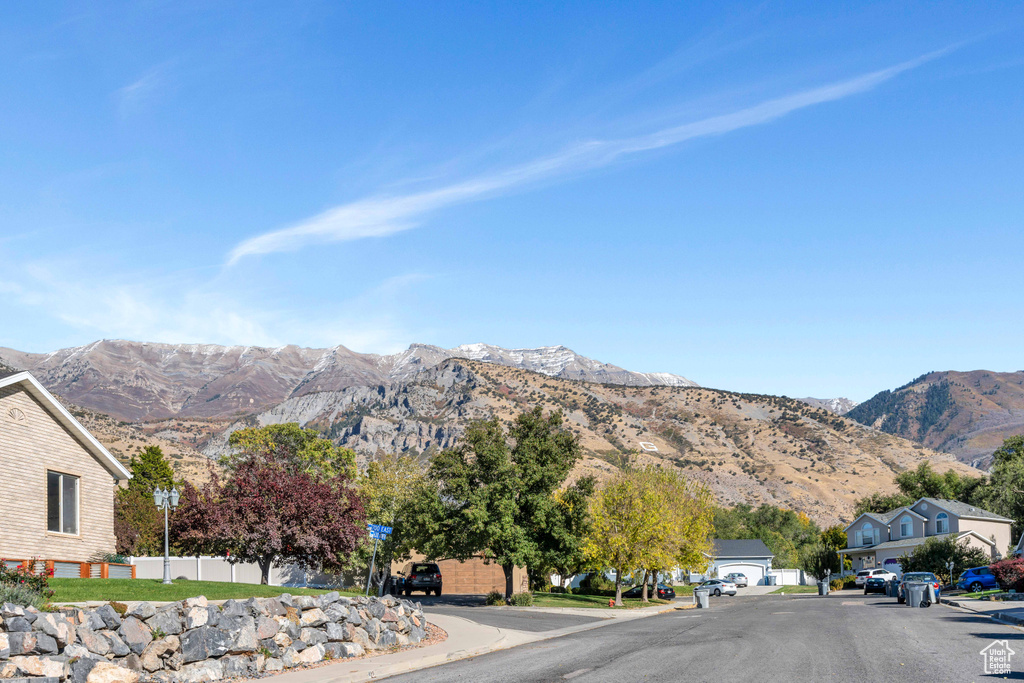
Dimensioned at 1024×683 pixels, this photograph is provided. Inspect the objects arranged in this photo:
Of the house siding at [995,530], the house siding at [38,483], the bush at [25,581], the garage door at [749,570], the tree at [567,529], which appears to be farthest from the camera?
the garage door at [749,570]

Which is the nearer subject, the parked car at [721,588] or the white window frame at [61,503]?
the white window frame at [61,503]

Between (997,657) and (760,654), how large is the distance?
449 centimetres

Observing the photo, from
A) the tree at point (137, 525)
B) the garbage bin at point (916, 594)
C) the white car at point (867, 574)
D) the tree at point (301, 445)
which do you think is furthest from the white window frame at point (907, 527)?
the tree at point (137, 525)

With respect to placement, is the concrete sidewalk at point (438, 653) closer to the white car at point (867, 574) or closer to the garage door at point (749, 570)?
the white car at point (867, 574)

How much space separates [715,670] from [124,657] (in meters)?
10.9

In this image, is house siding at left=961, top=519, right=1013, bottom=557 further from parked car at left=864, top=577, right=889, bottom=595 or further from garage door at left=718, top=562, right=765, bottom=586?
garage door at left=718, top=562, right=765, bottom=586

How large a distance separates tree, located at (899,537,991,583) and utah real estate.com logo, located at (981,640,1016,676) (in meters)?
44.6

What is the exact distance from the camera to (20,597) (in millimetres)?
15422

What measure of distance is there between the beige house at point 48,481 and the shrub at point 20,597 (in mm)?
11955

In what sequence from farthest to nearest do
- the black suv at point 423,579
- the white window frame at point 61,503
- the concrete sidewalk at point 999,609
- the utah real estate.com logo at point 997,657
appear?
1. the black suv at point 423,579
2. the white window frame at point 61,503
3. the concrete sidewalk at point 999,609
4. the utah real estate.com logo at point 997,657

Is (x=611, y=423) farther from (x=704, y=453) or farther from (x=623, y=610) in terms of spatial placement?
(x=623, y=610)

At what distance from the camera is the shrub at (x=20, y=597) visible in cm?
1534

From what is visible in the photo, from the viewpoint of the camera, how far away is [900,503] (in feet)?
298

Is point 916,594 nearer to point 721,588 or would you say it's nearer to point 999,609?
point 999,609
